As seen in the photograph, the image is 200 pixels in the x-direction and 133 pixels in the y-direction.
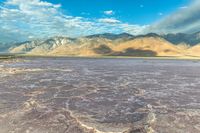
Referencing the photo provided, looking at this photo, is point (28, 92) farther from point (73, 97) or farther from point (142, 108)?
point (142, 108)

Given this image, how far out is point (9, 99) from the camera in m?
38.8

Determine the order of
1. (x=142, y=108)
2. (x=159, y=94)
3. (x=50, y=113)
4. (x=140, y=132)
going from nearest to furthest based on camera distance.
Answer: (x=140, y=132) → (x=50, y=113) → (x=142, y=108) → (x=159, y=94)

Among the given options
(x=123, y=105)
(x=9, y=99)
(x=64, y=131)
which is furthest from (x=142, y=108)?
(x=9, y=99)

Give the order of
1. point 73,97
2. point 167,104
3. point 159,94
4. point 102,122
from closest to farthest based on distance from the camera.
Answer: point 102,122, point 167,104, point 73,97, point 159,94

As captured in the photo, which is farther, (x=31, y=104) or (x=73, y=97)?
(x=73, y=97)

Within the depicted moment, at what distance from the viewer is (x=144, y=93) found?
45.9 metres

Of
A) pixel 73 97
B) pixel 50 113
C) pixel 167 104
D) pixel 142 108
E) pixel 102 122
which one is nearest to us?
pixel 102 122

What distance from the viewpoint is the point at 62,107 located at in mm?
34031

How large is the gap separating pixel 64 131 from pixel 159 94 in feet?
80.9

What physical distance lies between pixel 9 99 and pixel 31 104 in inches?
209

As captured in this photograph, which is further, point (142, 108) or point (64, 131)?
point (142, 108)

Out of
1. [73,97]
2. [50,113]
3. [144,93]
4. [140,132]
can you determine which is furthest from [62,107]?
[144,93]

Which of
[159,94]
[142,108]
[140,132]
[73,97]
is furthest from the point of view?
[159,94]

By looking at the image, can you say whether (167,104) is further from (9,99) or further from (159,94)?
(9,99)
